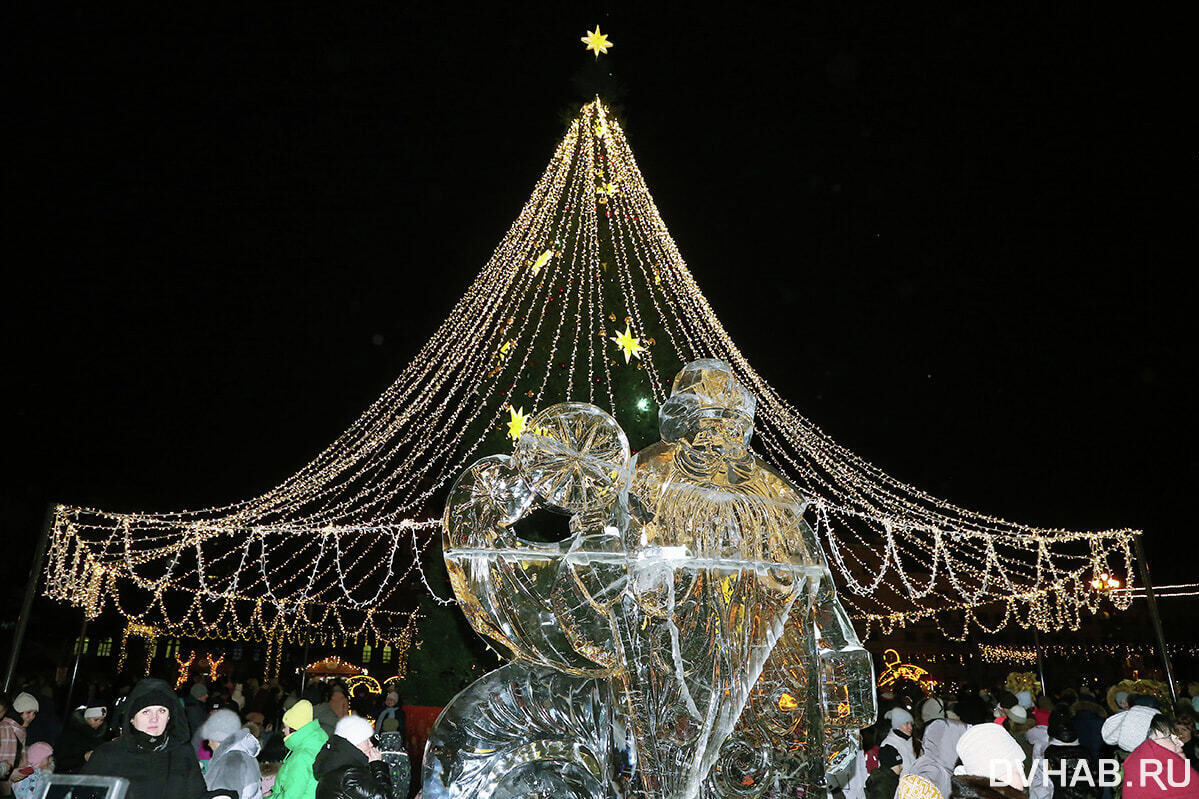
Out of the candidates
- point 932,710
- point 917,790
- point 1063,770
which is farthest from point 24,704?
point 1063,770

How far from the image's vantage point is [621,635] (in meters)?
2.63

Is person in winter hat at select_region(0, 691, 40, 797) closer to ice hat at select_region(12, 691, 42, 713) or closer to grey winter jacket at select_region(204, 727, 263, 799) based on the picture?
ice hat at select_region(12, 691, 42, 713)

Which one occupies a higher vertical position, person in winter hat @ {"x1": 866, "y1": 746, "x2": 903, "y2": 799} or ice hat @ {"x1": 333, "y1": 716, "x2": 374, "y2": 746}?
ice hat @ {"x1": 333, "y1": 716, "x2": 374, "y2": 746}

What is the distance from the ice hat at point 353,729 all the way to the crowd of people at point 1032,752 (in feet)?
6.75

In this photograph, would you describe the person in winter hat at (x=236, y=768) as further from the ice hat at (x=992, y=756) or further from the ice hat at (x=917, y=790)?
the ice hat at (x=992, y=756)

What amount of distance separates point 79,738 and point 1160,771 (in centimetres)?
675

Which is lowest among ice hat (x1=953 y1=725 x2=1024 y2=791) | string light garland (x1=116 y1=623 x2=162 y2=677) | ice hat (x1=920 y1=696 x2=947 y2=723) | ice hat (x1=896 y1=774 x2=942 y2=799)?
ice hat (x1=896 y1=774 x2=942 y2=799)

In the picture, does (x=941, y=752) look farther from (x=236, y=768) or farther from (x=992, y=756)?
(x=236, y=768)

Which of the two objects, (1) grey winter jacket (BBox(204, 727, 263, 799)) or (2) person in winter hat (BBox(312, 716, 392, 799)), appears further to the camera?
(1) grey winter jacket (BBox(204, 727, 263, 799))

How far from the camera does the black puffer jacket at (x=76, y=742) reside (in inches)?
239

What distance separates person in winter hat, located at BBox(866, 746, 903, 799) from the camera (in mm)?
5020

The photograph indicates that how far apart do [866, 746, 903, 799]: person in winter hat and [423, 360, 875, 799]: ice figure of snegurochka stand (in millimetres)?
2661

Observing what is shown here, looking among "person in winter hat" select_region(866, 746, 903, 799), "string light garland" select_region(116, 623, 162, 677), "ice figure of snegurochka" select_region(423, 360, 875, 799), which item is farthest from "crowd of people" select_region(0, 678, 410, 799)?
"string light garland" select_region(116, 623, 162, 677)

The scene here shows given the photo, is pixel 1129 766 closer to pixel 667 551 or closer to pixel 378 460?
pixel 667 551
